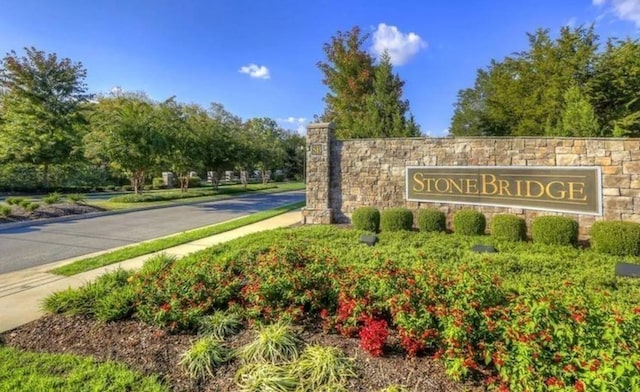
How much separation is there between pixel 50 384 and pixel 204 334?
118 cm

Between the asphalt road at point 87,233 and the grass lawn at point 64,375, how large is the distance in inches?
162

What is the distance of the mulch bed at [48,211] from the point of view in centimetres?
1070

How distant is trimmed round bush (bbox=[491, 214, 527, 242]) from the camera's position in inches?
288

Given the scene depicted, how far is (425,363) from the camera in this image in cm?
279

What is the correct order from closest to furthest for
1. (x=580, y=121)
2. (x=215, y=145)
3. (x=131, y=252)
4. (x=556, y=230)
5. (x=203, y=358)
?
(x=203, y=358) < (x=556, y=230) < (x=131, y=252) < (x=580, y=121) < (x=215, y=145)

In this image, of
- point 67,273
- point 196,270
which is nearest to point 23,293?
point 67,273

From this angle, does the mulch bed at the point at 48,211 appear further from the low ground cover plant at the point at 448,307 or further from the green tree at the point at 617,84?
the green tree at the point at 617,84

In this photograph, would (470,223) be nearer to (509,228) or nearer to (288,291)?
(509,228)

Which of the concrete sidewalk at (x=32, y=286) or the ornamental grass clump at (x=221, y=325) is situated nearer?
the ornamental grass clump at (x=221, y=325)

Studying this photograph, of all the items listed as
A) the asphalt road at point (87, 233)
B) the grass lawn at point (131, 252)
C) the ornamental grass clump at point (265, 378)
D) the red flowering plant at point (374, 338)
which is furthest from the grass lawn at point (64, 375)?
the asphalt road at point (87, 233)

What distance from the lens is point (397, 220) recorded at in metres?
8.52

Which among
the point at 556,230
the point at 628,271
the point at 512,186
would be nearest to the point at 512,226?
the point at 556,230

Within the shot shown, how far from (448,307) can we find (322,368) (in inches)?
47.0

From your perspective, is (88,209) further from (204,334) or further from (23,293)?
(204,334)
